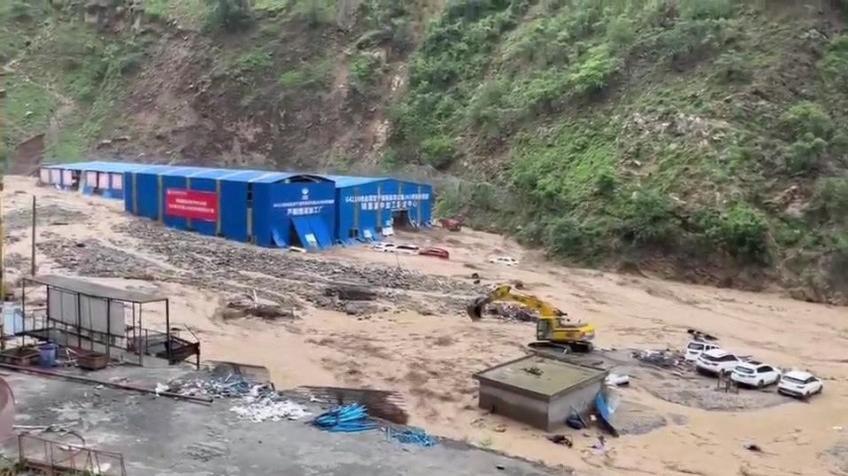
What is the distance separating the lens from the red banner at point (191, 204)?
1699 inches

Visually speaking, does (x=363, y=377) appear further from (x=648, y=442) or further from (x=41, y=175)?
(x=41, y=175)

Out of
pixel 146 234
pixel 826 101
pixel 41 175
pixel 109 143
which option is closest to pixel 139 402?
pixel 146 234

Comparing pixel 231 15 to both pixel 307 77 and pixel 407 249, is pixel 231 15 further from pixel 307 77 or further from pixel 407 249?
pixel 407 249

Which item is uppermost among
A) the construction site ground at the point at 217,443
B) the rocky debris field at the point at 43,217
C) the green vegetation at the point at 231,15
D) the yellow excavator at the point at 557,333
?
the green vegetation at the point at 231,15

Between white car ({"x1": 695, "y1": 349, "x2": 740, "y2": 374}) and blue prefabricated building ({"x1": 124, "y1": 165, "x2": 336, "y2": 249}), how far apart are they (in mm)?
21387

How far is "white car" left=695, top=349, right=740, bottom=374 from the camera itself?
2493 cm

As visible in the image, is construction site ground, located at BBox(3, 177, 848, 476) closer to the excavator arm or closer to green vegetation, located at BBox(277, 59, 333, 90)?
the excavator arm

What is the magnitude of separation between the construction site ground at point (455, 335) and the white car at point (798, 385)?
1.11ft

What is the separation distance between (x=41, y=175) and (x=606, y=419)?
51.6 meters

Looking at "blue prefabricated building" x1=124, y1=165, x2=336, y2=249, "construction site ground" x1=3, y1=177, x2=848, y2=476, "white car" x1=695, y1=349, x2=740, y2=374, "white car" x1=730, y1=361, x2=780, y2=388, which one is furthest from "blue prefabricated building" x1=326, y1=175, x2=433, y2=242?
"white car" x1=730, y1=361, x2=780, y2=388

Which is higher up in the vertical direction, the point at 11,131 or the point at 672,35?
the point at 672,35

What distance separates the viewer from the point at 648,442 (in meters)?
19.4

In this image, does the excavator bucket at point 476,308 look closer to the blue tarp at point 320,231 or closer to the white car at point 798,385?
the white car at point 798,385

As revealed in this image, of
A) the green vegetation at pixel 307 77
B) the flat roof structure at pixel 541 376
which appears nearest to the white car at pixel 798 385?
the flat roof structure at pixel 541 376
